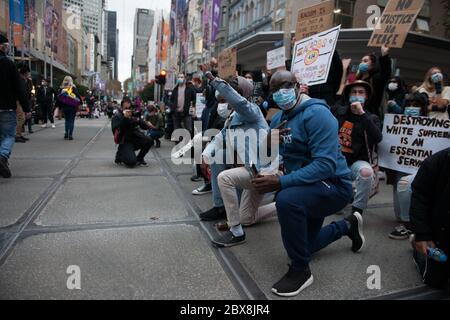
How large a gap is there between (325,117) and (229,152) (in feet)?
4.92

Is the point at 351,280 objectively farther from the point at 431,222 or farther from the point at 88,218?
the point at 88,218

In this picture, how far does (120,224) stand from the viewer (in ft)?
12.7

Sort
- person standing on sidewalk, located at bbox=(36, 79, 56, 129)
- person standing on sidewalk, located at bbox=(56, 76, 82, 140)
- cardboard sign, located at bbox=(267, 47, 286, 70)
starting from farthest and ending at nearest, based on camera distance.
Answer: person standing on sidewalk, located at bbox=(36, 79, 56, 129)
person standing on sidewalk, located at bbox=(56, 76, 82, 140)
cardboard sign, located at bbox=(267, 47, 286, 70)

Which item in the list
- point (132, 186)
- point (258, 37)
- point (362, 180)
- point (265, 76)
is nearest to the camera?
point (362, 180)

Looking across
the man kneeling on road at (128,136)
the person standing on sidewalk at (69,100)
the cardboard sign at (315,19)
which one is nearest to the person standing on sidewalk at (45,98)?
the person standing on sidewalk at (69,100)

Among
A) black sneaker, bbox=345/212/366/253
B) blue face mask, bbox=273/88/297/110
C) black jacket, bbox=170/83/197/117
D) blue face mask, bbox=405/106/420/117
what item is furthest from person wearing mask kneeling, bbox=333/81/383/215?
black jacket, bbox=170/83/197/117

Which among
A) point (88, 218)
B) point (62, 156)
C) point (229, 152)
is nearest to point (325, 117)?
point (229, 152)

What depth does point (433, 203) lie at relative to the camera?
262 centimetres

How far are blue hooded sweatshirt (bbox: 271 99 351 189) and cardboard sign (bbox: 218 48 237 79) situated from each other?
588 cm

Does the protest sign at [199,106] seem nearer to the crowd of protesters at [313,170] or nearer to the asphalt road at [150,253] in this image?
the crowd of protesters at [313,170]

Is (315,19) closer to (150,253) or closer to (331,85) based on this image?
(331,85)

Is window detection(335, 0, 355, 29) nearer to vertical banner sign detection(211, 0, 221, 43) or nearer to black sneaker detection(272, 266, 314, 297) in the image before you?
vertical banner sign detection(211, 0, 221, 43)

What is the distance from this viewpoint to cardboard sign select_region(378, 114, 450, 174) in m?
3.62

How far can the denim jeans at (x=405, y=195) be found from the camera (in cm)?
369
